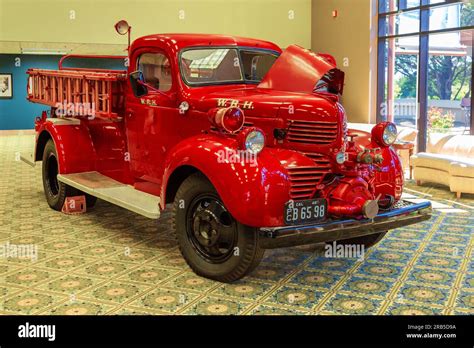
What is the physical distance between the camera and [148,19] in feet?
50.8

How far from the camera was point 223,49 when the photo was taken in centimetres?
475

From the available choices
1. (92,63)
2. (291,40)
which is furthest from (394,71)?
(92,63)

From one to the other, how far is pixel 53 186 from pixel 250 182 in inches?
139

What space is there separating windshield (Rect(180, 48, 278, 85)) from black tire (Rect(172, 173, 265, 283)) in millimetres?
1032

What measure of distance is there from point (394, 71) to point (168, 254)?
9922mm

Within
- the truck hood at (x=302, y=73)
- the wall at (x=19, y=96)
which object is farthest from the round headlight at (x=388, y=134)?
the wall at (x=19, y=96)

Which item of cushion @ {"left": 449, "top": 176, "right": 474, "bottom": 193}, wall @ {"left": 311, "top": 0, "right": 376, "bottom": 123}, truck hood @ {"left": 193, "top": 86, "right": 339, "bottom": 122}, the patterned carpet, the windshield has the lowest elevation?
the patterned carpet

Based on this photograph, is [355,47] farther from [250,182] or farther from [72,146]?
[250,182]

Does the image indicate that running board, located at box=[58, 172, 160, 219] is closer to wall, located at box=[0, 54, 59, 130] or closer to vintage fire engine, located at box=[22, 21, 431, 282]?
vintage fire engine, located at box=[22, 21, 431, 282]

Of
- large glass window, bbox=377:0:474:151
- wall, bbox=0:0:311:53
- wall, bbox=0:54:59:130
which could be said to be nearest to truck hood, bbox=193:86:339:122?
large glass window, bbox=377:0:474:151

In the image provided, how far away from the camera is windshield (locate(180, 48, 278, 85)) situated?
455 centimetres

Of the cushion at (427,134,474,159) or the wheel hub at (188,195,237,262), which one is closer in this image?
the wheel hub at (188,195,237,262)

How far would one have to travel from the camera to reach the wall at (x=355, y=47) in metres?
13.5

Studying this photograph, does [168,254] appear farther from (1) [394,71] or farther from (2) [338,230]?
(1) [394,71]
